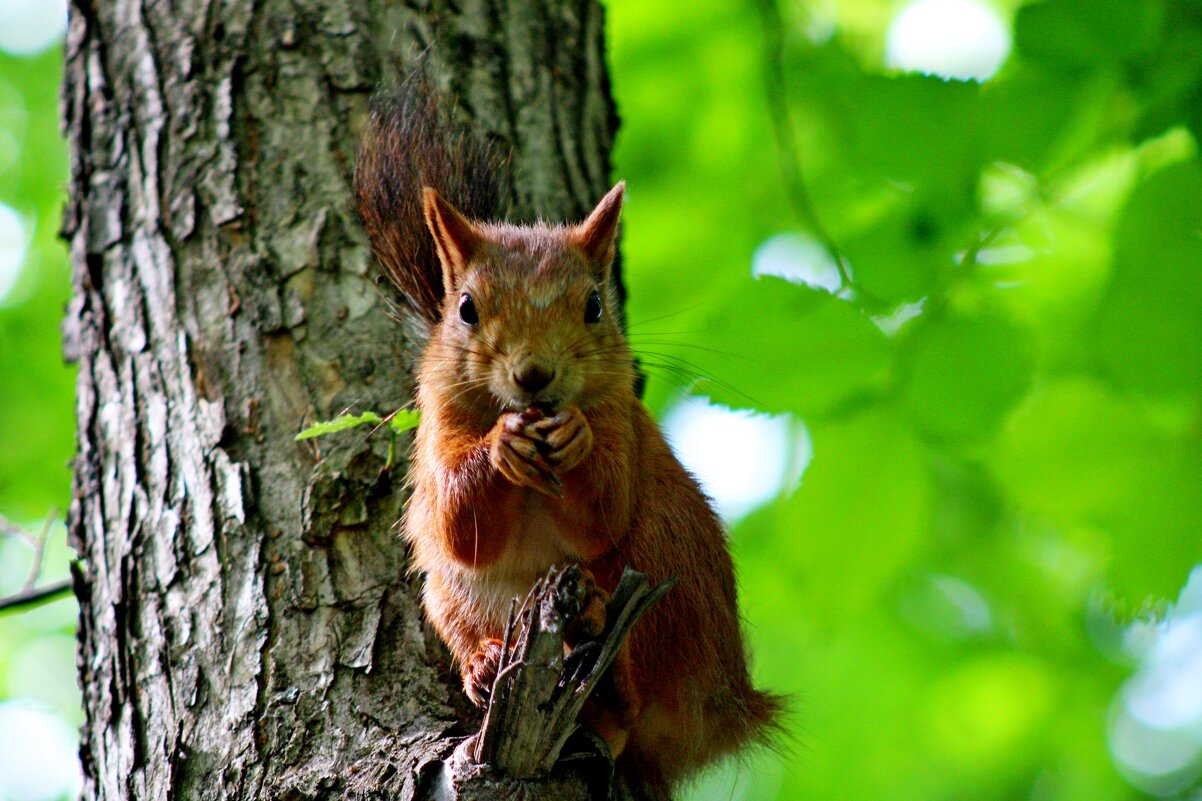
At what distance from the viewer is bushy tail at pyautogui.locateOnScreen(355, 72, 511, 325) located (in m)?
2.36

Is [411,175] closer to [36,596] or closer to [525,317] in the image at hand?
[525,317]

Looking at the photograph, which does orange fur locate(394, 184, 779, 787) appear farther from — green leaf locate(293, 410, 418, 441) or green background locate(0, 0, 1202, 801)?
green background locate(0, 0, 1202, 801)

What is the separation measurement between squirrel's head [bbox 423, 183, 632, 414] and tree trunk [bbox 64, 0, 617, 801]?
1.06 ft

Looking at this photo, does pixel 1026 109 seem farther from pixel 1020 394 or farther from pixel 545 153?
pixel 545 153

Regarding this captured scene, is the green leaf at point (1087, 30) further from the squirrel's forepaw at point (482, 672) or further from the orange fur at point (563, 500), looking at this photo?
the squirrel's forepaw at point (482, 672)

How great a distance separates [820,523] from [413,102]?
4.31ft

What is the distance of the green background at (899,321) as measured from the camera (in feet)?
7.40

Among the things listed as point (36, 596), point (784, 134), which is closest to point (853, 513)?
point (784, 134)

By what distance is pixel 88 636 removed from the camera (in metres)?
2.37

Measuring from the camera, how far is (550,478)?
1.88 metres

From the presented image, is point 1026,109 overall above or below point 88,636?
above

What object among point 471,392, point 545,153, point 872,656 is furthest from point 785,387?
→ point 872,656

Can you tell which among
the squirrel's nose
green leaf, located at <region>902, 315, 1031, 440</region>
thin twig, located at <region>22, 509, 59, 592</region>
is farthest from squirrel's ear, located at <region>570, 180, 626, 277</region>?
thin twig, located at <region>22, 509, 59, 592</region>

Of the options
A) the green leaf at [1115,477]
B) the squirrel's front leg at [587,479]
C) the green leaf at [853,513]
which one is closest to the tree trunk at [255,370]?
the squirrel's front leg at [587,479]
